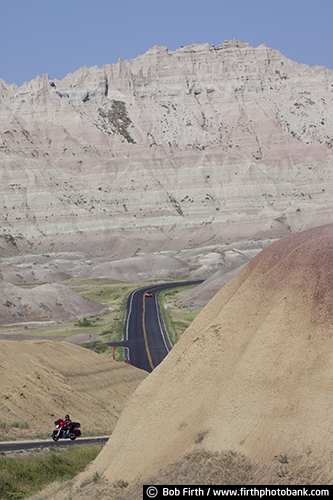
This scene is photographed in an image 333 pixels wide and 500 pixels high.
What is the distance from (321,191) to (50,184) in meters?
60.8

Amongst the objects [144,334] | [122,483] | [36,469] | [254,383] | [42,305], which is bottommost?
[144,334]

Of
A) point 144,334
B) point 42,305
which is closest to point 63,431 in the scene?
point 144,334

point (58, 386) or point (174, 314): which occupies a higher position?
point (58, 386)

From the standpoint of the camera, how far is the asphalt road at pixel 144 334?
5497 cm

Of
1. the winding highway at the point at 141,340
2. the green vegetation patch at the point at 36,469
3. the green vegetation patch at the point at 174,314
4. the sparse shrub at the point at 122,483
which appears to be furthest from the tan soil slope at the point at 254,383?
the green vegetation patch at the point at 174,314

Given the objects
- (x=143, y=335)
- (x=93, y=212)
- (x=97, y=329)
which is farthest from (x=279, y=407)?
(x=93, y=212)

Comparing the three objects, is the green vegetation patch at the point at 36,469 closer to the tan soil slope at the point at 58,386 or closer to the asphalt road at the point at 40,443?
the asphalt road at the point at 40,443

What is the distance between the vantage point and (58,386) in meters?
34.1

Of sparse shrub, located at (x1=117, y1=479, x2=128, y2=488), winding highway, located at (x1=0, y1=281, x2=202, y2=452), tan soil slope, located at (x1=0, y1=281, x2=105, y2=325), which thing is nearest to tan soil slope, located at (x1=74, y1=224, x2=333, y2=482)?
sparse shrub, located at (x1=117, y1=479, x2=128, y2=488)

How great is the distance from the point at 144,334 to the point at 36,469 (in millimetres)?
46603

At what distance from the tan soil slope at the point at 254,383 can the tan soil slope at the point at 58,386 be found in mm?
10255

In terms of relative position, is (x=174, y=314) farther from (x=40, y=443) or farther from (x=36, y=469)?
(x=36, y=469)

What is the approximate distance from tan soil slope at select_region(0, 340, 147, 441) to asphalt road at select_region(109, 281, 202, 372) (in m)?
8.51

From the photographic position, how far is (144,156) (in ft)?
650
